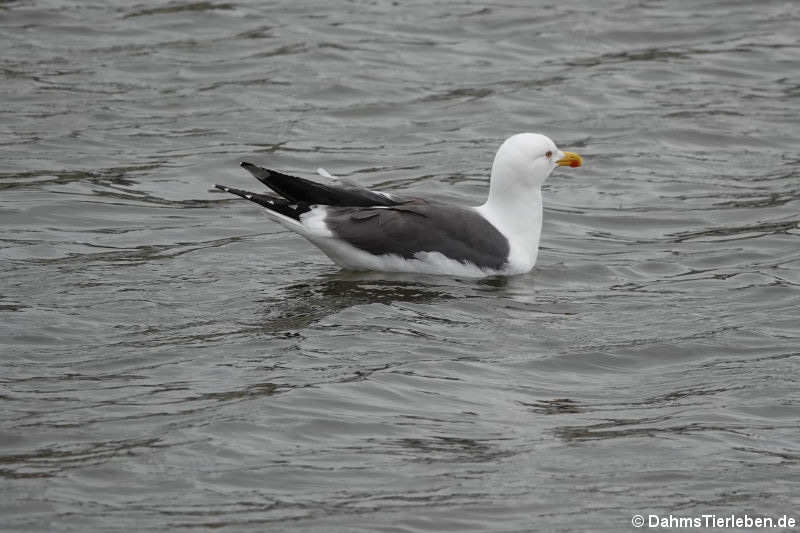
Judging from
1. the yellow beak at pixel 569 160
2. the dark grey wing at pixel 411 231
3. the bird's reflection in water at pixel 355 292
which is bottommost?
the bird's reflection in water at pixel 355 292

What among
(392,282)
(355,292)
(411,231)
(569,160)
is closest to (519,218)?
(569,160)

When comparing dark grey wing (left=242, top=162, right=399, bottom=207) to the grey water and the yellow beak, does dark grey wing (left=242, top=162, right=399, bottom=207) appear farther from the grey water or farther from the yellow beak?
the yellow beak

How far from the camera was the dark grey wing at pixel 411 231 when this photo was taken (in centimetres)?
976

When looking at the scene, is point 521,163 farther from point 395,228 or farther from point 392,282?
point 392,282

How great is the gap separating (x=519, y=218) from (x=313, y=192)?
1449 millimetres

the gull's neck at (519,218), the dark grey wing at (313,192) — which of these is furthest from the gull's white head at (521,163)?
the dark grey wing at (313,192)

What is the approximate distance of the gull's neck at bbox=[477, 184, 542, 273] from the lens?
10.2 meters

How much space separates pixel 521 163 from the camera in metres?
10.4

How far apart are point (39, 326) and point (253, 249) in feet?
8.08

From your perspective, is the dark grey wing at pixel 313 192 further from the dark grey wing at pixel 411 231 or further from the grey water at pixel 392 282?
the grey water at pixel 392 282

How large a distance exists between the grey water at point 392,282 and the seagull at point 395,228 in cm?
16

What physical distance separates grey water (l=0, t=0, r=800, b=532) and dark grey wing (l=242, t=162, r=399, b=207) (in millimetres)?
512

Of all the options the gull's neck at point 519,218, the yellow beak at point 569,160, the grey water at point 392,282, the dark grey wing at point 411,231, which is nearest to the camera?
the grey water at point 392,282

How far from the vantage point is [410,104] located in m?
14.3
